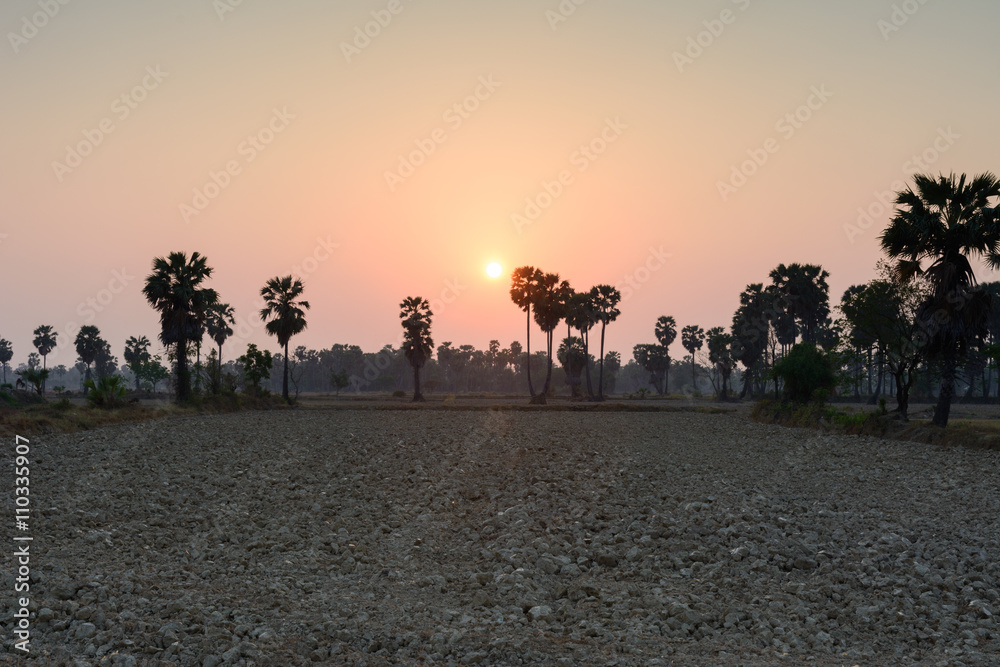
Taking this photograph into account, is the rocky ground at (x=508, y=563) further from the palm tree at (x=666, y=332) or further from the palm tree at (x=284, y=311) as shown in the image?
the palm tree at (x=666, y=332)

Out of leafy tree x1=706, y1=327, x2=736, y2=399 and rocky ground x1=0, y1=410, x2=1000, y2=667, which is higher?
leafy tree x1=706, y1=327, x2=736, y2=399

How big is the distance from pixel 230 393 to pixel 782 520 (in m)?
47.9

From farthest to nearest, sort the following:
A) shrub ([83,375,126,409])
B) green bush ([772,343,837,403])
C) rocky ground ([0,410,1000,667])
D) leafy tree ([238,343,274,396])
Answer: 1. leafy tree ([238,343,274,396])
2. green bush ([772,343,837,403])
3. shrub ([83,375,126,409])
4. rocky ground ([0,410,1000,667])

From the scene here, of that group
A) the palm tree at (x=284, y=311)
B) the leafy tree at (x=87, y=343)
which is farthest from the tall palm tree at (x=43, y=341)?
the palm tree at (x=284, y=311)

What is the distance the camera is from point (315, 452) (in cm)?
2289

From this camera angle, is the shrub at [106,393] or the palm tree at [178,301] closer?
the shrub at [106,393]

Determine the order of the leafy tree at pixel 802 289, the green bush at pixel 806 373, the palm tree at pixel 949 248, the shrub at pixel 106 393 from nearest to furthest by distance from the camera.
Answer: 1. the palm tree at pixel 949 248
2. the shrub at pixel 106 393
3. the green bush at pixel 806 373
4. the leafy tree at pixel 802 289

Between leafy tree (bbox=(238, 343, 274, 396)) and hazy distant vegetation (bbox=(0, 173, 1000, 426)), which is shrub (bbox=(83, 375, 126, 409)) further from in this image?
leafy tree (bbox=(238, 343, 274, 396))

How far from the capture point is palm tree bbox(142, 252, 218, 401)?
46.8 m

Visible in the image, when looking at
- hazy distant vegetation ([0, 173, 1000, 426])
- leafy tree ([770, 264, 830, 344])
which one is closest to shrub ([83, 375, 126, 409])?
hazy distant vegetation ([0, 173, 1000, 426])

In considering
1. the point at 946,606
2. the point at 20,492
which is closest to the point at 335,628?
the point at 946,606

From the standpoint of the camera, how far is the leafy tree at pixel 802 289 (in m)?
75.6

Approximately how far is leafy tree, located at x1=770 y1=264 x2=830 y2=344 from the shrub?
7003 centimetres

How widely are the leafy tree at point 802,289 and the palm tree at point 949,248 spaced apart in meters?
50.4
